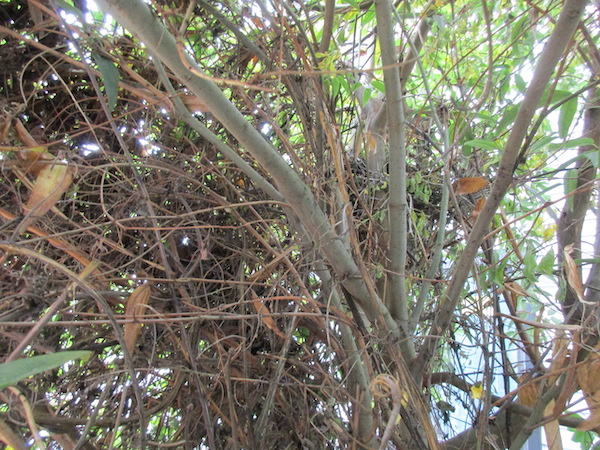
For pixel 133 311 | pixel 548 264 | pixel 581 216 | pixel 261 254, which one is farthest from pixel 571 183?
pixel 133 311

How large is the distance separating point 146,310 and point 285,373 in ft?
0.77

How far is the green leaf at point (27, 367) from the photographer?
1.00 feet

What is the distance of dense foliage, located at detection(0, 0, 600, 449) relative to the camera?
0.58m

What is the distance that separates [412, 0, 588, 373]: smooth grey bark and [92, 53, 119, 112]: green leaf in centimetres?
49

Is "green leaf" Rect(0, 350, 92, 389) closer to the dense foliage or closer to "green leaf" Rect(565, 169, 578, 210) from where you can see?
the dense foliage

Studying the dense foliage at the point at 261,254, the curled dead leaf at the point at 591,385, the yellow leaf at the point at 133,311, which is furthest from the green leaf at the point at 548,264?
the yellow leaf at the point at 133,311

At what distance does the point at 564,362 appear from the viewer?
2.01ft

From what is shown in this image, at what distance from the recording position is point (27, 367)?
32cm

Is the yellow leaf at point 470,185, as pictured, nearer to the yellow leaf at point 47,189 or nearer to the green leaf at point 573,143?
the green leaf at point 573,143

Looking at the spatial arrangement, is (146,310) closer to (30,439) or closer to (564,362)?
(30,439)

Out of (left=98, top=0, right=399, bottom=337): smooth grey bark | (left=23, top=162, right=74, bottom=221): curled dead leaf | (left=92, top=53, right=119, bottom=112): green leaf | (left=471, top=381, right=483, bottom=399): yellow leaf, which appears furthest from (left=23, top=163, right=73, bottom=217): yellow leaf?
(left=471, top=381, right=483, bottom=399): yellow leaf

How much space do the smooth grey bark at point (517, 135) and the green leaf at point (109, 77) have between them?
486 mm

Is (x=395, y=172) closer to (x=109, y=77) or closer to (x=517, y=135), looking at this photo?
(x=517, y=135)

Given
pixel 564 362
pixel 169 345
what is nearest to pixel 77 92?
pixel 169 345
